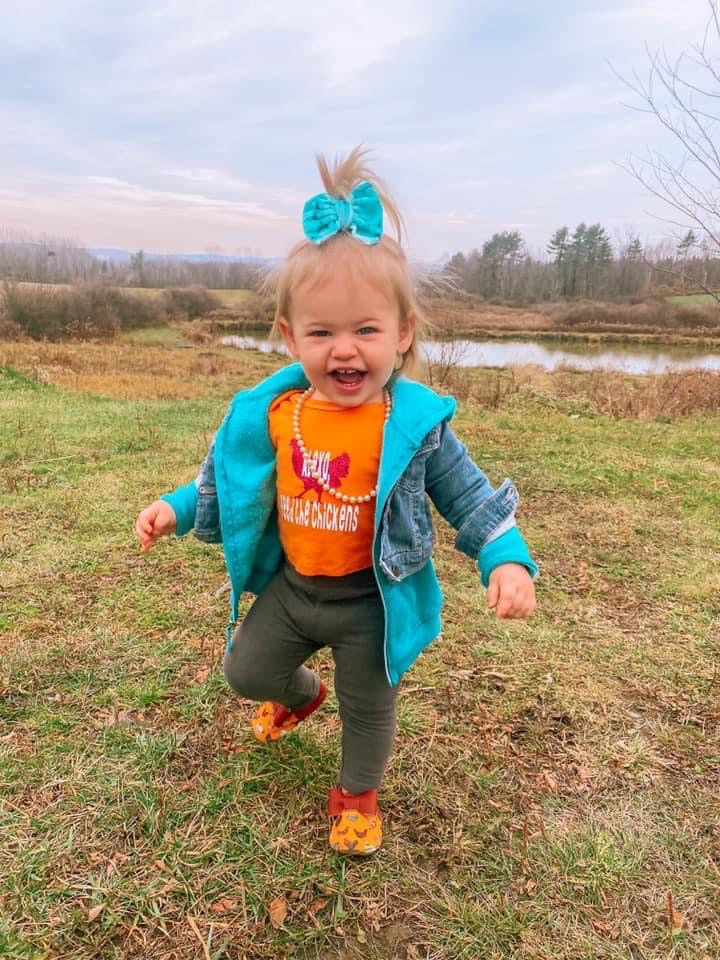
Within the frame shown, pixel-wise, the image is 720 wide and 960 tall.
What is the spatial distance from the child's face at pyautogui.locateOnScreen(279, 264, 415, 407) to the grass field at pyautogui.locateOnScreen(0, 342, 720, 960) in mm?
1219

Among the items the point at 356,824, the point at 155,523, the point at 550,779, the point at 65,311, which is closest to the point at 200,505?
the point at 155,523

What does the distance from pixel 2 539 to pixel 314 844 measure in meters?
2.66

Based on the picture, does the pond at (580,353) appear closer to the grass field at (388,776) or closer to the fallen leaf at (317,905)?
the grass field at (388,776)

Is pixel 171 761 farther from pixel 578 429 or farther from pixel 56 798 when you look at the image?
pixel 578 429

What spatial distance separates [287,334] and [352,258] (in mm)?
267

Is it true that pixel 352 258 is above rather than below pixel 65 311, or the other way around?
below

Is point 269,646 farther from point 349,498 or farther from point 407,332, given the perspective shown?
point 407,332

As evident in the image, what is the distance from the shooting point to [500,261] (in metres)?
55.0

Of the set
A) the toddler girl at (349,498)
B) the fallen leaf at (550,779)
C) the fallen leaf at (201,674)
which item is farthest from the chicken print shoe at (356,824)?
the fallen leaf at (201,674)

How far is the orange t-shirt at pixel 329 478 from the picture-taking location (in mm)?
1531

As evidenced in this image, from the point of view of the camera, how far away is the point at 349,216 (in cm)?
143

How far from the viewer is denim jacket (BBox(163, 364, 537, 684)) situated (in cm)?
150

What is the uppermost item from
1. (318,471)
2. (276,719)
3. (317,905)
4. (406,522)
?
(318,471)

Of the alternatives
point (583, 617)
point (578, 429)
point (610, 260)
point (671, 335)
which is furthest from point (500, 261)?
point (583, 617)
